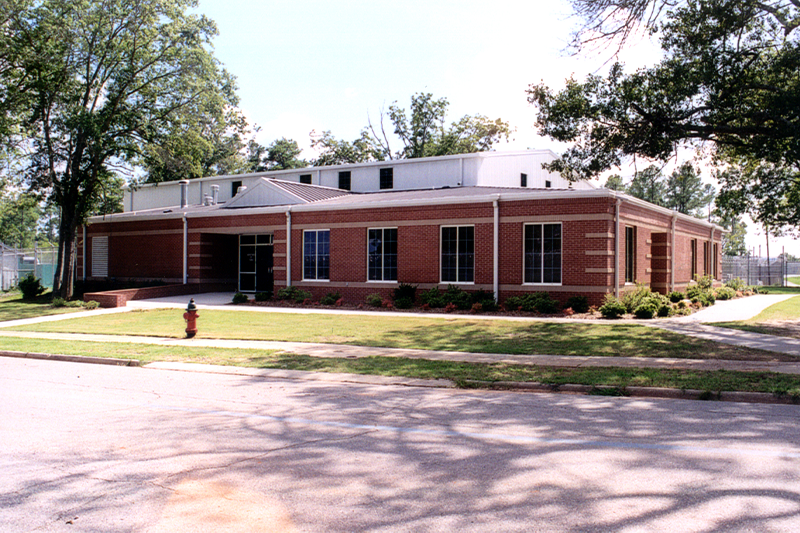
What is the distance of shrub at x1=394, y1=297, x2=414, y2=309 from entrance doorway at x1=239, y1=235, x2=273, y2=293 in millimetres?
9552

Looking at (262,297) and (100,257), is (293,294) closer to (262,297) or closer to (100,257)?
(262,297)

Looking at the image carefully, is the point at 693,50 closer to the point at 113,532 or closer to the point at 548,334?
the point at 548,334

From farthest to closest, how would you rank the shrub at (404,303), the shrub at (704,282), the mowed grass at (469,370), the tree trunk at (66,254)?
1. the tree trunk at (66,254)
2. the shrub at (704,282)
3. the shrub at (404,303)
4. the mowed grass at (469,370)

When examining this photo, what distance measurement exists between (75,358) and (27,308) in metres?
15.5

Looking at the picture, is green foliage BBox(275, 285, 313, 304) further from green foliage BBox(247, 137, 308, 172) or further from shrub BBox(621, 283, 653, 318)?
green foliage BBox(247, 137, 308, 172)

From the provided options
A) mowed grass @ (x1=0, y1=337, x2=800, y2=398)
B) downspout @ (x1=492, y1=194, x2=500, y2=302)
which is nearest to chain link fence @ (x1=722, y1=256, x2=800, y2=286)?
downspout @ (x1=492, y1=194, x2=500, y2=302)

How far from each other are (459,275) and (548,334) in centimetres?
789

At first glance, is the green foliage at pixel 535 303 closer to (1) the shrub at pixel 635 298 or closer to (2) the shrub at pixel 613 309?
(2) the shrub at pixel 613 309

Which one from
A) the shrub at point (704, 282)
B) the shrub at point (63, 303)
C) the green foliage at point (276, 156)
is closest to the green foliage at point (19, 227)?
the green foliage at point (276, 156)

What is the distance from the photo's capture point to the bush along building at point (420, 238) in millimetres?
21594

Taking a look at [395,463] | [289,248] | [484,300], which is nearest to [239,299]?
[289,248]

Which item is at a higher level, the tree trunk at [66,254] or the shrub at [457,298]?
the tree trunk at [66,254]

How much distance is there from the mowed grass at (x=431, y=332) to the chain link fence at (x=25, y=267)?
71.0 ft

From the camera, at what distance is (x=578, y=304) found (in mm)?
20766
